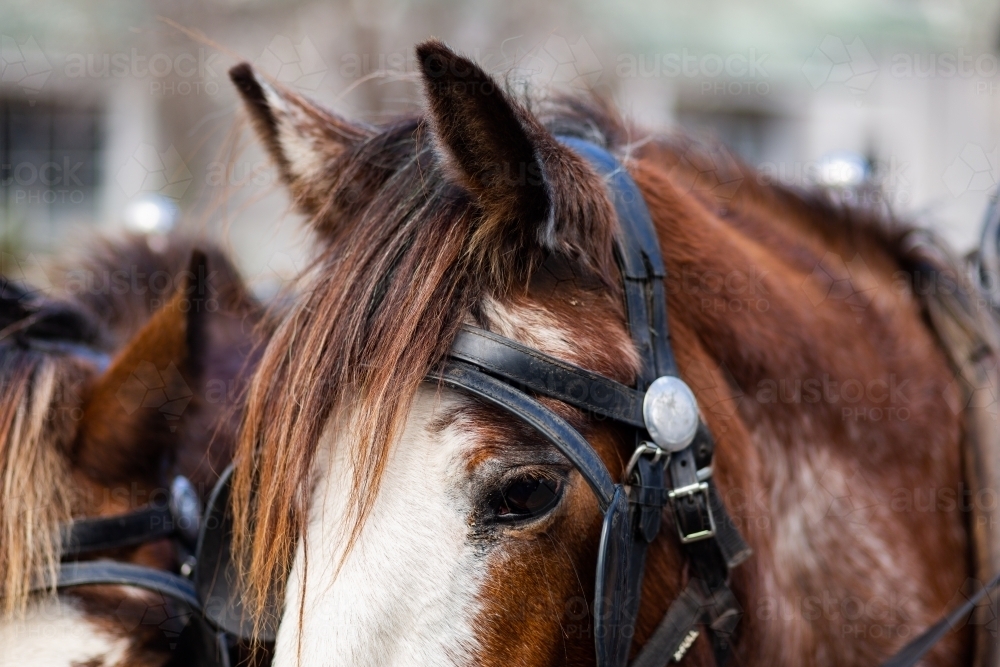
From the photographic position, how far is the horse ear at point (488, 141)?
1.19 metres

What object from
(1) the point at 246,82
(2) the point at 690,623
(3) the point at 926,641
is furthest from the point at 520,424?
(3) the point at 926,641

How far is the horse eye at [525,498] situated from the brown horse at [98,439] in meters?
0.56

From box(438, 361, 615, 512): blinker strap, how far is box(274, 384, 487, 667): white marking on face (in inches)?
2.8

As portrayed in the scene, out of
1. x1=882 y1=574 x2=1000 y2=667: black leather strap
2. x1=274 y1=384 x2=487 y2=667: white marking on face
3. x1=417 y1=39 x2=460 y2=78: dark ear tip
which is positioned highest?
x1=417 y1=39 x2=460 y2=78: dark ear tip

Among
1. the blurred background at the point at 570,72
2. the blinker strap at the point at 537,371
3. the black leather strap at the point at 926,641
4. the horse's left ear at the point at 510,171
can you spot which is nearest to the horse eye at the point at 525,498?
the blinker strap at the point at 537,371

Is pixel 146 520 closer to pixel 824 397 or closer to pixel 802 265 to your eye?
pixel 824 397

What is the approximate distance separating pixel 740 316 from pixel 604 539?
1.99ft

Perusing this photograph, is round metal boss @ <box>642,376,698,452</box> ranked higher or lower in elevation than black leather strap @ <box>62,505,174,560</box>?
higher

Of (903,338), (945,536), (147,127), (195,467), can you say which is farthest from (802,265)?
(147,127)

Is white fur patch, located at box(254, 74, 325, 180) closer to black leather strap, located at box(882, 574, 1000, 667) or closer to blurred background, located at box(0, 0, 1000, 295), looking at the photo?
black leather strap, located at box(882, 574, 1000, 667)

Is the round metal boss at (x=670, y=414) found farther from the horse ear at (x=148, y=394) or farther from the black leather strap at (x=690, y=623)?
the horse ear at (x=148, y=394)

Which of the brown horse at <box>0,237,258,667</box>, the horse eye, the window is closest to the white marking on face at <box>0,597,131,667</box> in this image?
the brown horse at <box>0,237,258,667</box>

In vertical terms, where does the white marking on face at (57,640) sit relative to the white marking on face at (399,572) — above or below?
below

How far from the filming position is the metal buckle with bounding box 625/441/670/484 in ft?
4.49
